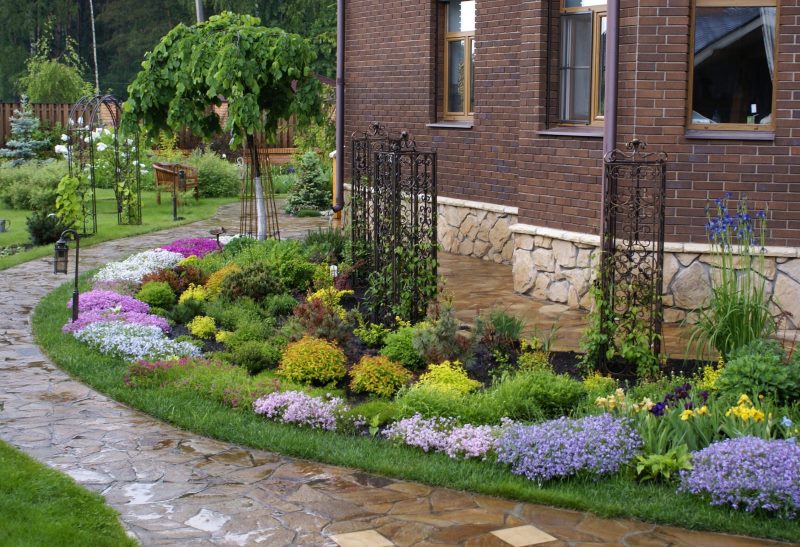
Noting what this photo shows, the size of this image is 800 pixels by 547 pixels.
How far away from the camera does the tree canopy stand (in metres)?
12.6

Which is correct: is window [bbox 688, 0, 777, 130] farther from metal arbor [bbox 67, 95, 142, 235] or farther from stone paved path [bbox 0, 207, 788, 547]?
metal arbor [bbox 67, 95, 142, 235]

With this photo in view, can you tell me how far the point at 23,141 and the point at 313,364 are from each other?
74.4 ft

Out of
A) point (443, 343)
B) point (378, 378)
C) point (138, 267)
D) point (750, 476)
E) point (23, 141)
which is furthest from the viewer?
point (23, 141)

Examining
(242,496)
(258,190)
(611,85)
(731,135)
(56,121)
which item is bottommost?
(242,496)

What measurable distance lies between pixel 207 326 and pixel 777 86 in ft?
18.1

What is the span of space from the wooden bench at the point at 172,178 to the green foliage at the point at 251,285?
38.1 ft

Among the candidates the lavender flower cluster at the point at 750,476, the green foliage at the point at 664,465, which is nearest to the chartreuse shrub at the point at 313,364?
the green foliage at the point at 664,465

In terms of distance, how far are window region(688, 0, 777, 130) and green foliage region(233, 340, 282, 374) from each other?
14.4 ft

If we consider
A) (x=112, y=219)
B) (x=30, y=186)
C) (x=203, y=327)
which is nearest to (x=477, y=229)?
(x=203, y=327)

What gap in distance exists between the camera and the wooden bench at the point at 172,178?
22.1 m

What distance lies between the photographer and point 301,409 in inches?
271

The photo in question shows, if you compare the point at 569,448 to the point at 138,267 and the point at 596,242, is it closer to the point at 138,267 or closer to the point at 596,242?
the point at 596,242

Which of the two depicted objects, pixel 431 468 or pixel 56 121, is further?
pixel 56 121

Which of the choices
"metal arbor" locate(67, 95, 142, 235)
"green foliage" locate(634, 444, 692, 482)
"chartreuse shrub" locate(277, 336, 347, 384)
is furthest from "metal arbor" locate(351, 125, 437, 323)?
"metal arbor" locate(67, 95, 142, 235)
